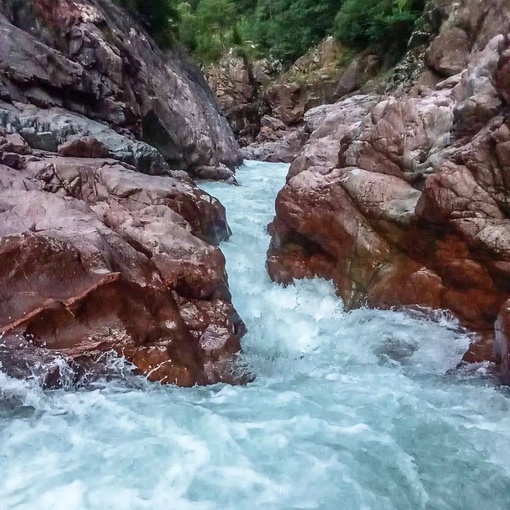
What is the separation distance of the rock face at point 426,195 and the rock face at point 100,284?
6.01 ft


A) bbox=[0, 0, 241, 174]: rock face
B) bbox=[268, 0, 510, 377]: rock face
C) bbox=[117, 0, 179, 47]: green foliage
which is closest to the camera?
bbox=[268, 0, 510, 377]: rock face

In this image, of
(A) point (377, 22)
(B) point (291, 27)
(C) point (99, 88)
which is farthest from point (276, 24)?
(C) point (99, 88)

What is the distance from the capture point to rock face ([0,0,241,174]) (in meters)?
8.61

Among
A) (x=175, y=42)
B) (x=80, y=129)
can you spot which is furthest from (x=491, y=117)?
(x=175, y=42)

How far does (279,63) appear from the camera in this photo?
24.1m

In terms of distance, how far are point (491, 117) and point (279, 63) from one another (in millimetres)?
19380

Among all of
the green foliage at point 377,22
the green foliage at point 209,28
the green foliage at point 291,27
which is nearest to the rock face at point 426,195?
the green foliage at point 377,22

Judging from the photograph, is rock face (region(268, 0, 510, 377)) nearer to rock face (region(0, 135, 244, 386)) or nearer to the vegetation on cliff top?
rock face (region(0, 135, 244, 386))

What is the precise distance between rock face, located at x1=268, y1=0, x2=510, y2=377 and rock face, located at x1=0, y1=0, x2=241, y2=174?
3.09 m

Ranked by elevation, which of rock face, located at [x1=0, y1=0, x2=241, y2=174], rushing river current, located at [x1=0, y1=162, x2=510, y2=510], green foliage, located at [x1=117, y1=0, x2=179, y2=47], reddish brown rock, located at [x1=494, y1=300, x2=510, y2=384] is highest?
green foliage, located at [x1=117, y1=0, x2=179, y2=47]

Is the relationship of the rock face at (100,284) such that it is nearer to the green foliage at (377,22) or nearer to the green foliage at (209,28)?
the green foliage at (377,22)

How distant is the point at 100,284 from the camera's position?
198 inches

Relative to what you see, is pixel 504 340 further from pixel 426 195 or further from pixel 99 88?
pixel 99 88

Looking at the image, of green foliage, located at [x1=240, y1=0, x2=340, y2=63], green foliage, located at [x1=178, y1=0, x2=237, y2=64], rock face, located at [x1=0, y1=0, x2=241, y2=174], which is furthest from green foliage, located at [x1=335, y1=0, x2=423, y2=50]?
green foliage, located at [x1=178, y1=0, x2=237, y2=64]
